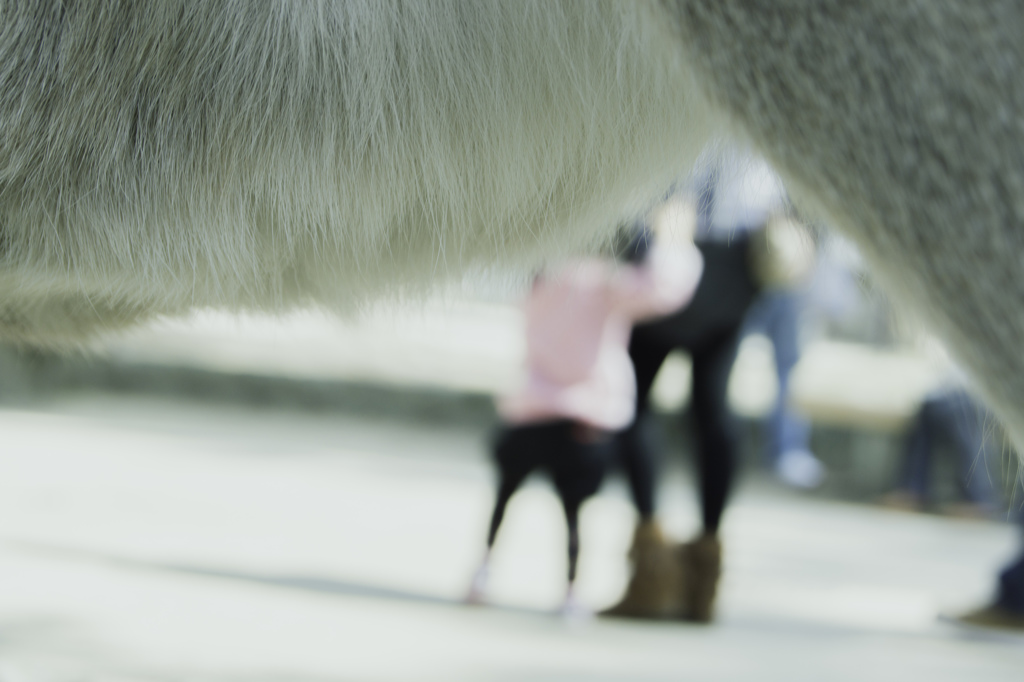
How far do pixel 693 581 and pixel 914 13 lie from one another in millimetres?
2607

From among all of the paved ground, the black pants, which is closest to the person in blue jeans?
the paved ground

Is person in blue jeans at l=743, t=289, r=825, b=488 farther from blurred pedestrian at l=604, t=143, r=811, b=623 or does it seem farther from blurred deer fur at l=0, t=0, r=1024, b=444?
blurred deer fur at l=0, t=0, r=1024, b=444

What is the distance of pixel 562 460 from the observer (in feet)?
10.9

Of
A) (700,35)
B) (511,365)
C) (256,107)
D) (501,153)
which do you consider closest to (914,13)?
(700,35)

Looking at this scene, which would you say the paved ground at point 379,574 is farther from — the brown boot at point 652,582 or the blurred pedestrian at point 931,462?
the blurred pedestrian at point 931,462

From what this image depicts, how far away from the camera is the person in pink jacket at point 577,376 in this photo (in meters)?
3.27

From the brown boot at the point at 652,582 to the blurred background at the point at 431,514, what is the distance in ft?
0.20

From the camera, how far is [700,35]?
94cm

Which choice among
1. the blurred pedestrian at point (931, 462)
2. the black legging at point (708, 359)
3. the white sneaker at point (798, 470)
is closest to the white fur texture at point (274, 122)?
the black legging at point (708, 359)

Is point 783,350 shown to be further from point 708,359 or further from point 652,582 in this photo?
point 652,582

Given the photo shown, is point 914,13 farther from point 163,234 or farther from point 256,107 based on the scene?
point 163,234

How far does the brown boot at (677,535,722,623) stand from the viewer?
322 centimetres

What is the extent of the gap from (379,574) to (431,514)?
0.97 meters

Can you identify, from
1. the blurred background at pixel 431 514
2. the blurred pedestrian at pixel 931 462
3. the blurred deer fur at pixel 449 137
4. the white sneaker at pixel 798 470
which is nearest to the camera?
the blurred deer fur at pixel 449 137
